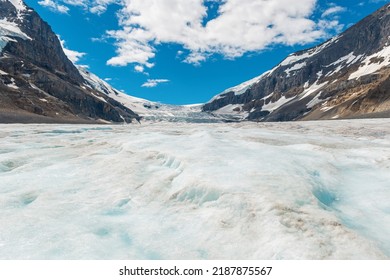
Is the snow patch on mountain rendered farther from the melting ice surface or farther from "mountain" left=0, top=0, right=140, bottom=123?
the melting ice surface

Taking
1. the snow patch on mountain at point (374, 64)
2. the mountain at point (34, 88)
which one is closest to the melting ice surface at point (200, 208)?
the mountain at point (34, 88)

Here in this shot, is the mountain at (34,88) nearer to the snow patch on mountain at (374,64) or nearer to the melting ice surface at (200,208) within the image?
the melting ice surface at (200,208)

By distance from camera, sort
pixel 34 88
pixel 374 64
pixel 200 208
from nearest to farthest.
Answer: pixel 200 208 → pixel 34 88 → pixel 374 64

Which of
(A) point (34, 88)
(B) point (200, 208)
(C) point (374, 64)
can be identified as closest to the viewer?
(B) point (200, 208)

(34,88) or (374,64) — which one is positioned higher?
(374,64)

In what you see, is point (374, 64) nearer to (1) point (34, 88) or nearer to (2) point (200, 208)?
(1) point (34, 88)

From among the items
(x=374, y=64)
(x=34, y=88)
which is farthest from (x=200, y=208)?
(x=374, y=64)
